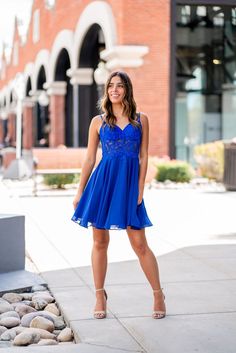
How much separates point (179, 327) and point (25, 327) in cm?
119

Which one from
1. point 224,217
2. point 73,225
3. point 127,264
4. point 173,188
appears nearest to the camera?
point 127,264

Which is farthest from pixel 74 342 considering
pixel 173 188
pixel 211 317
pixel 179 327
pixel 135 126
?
pixel 173 188

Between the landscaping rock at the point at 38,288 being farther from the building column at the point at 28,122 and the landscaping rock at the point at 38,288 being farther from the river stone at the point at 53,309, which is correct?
the building column at the point at 28,122

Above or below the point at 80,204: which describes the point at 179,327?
below

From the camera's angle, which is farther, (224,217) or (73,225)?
(224,217)

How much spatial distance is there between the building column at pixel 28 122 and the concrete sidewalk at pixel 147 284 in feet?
88.4

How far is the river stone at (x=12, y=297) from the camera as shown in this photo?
6.03 metres

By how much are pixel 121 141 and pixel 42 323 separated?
1459 mm

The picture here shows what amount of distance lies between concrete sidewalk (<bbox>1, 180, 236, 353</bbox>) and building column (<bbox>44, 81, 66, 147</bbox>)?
668 inches

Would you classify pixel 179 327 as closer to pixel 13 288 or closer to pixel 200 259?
pixel 13 288

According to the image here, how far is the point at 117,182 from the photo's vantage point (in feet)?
16.3

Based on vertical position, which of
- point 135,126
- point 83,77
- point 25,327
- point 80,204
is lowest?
point 25,327

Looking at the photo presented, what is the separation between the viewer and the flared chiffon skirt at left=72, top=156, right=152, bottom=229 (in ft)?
16.1

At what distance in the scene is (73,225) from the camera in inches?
416
